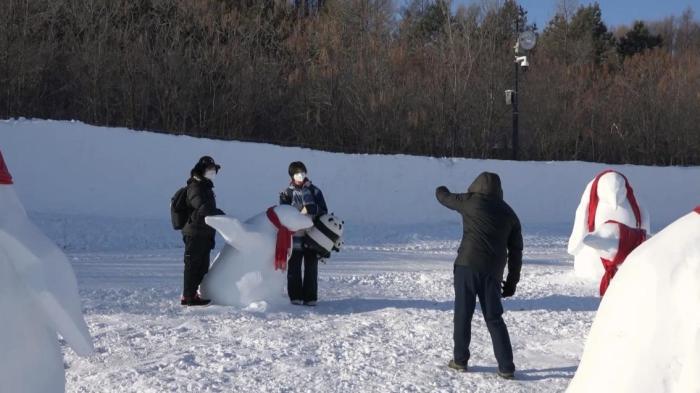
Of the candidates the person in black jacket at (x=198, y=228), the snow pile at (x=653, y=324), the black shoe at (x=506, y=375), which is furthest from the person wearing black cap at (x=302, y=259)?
the snow pile at (x=653, y=324)

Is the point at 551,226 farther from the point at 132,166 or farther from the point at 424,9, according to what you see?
the point at 424,9

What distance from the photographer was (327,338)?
714 centimetres

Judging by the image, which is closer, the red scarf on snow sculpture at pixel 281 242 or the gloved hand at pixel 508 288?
the gloved hand at pixel 508 288

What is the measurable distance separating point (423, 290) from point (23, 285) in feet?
24.2

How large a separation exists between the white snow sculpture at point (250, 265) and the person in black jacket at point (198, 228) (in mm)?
185

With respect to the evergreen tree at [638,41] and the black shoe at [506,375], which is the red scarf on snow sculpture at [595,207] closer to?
the black shoe at [506,375]

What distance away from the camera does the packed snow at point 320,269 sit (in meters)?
6.12

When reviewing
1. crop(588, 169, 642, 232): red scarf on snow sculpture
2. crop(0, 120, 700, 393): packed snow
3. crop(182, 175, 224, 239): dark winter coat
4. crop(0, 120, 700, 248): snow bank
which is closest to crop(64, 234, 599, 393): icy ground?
crop(0, 120, 700, 393): packed snow

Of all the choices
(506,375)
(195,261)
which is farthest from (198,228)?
(506,375)

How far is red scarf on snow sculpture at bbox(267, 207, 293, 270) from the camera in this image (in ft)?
27.4

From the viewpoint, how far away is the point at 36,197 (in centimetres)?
1720

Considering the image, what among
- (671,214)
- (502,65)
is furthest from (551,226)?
(502,65)

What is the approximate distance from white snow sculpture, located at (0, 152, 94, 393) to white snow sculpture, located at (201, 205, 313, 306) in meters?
4.97

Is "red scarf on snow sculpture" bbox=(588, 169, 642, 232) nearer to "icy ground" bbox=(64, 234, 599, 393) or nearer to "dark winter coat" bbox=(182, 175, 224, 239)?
"icy ground" bbox=(64, 234, 599, 393)
